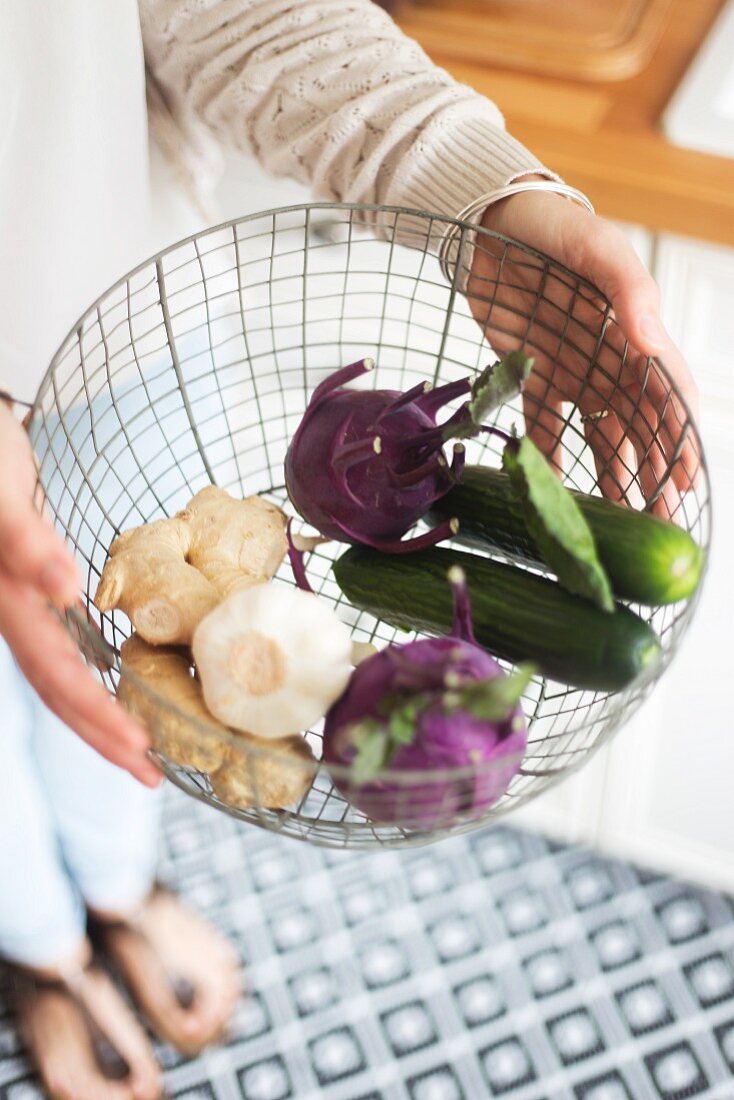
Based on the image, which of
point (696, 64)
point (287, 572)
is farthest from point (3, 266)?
point (696, 64)

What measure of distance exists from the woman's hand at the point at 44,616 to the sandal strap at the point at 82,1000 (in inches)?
28.5

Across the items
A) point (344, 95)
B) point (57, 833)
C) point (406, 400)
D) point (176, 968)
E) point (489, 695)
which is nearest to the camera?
point (489, 695)

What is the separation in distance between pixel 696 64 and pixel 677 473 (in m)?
0.55

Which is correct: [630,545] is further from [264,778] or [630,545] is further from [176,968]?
[176,968]

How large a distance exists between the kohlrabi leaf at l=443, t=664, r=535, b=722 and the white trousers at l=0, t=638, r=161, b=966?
1.55 feet

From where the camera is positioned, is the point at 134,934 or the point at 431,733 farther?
the point at 134,934

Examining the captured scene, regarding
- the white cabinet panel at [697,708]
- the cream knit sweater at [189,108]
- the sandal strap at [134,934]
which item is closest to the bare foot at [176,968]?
the sandal strap at [134,934]

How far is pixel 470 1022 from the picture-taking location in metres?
1.05

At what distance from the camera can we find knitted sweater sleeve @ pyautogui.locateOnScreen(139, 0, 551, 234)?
594mm

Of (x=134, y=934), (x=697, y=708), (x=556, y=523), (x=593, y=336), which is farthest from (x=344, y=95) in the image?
(x=134, y=934)

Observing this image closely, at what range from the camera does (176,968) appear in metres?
1.07

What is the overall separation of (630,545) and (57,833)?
2.36 feet

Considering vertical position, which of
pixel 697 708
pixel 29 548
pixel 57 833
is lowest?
pixel 57 833

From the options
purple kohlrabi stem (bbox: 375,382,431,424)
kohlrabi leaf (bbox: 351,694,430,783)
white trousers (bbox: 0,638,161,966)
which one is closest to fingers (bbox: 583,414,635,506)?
purple kohlrabi stem (bbox: 375,382,431,424)
